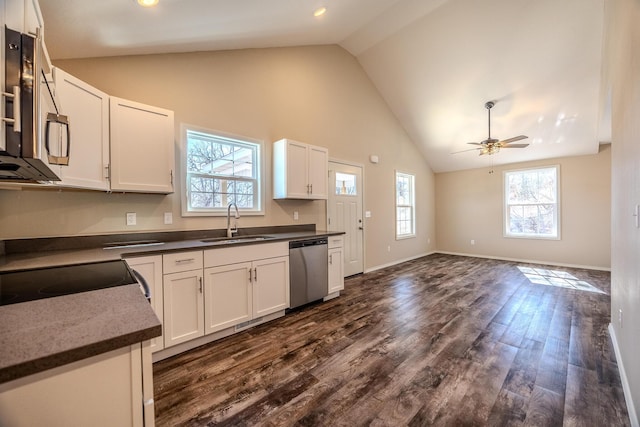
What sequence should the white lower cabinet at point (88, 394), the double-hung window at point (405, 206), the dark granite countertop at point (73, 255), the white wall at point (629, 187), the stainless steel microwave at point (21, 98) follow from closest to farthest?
the white lower cabinet at point (88, 394), the stainless steel microwave at point (21, 98), the white wall at point (629, 187), the dark granite countertop at point (73, 255), the double-hung window at point (405, 206)

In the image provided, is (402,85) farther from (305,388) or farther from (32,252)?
(32,252)

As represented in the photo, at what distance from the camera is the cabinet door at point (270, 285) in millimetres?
2678

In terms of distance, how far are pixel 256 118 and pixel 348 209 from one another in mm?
2186

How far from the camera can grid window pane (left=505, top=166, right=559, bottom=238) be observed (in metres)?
5.64

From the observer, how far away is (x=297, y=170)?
11.4 feet

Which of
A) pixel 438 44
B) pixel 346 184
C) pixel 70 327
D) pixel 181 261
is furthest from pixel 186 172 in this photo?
pixel 438 44

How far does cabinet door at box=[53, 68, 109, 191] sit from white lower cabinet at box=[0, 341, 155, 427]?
1634mm

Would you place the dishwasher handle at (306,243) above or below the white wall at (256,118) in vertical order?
below

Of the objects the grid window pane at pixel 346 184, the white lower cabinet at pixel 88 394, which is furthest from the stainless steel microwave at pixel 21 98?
the grid window pane at pixel 346 184

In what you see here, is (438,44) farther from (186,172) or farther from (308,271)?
(186,172)

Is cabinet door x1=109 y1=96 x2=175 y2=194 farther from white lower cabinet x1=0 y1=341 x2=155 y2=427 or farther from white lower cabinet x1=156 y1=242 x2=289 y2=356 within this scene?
white lower cabinet x1=0 y1=341 x2=155 y2=427

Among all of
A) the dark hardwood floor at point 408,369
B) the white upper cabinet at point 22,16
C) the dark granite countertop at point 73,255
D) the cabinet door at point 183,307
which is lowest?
the dark hardwood floor at point 408,369

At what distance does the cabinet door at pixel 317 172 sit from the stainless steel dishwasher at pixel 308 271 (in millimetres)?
735

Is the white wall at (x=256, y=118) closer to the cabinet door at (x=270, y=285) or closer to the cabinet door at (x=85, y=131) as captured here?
the cabinet door at (x=85, y=131)
